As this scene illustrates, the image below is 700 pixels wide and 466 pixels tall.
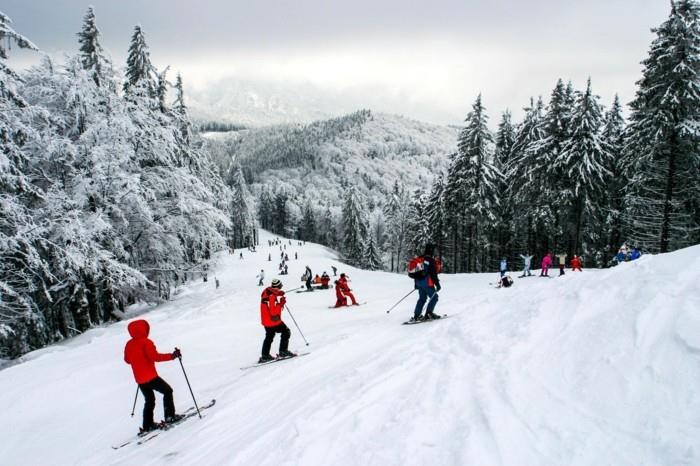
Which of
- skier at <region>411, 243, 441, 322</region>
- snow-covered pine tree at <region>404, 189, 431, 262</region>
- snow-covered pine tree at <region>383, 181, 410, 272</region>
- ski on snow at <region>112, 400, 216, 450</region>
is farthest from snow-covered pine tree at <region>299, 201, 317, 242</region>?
ski on snow at <region>112, 400, 216, 450</region>

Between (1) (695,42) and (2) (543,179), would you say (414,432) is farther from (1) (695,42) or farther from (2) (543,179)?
(2) (543,179)

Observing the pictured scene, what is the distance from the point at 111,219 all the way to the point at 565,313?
1688cm

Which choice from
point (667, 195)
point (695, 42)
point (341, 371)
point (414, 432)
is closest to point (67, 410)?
point (341, 371)

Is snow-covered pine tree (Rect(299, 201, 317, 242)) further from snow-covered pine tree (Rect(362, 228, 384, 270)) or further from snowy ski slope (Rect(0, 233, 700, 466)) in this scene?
snowy ski slope (Rect(0, 233, 700, 466))

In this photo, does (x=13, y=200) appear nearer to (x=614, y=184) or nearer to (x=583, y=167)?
(x=583, y=167)

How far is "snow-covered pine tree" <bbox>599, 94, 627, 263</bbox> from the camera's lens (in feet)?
96.0

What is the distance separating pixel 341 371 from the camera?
6887 mm

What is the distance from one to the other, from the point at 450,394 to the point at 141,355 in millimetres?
4830

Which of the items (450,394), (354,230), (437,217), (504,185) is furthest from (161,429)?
(354,230)

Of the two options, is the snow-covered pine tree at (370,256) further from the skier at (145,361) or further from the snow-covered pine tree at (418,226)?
the skier at (145,361)

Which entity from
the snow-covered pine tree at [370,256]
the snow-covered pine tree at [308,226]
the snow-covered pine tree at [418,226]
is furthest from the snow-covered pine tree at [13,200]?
the snow-covered pine tree at [308,226]

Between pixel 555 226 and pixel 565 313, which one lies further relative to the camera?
pixel 555 226

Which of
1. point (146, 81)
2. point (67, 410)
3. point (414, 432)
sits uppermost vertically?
point (146, 81)

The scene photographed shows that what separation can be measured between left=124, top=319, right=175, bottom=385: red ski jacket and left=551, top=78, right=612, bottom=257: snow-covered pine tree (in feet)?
89.1
